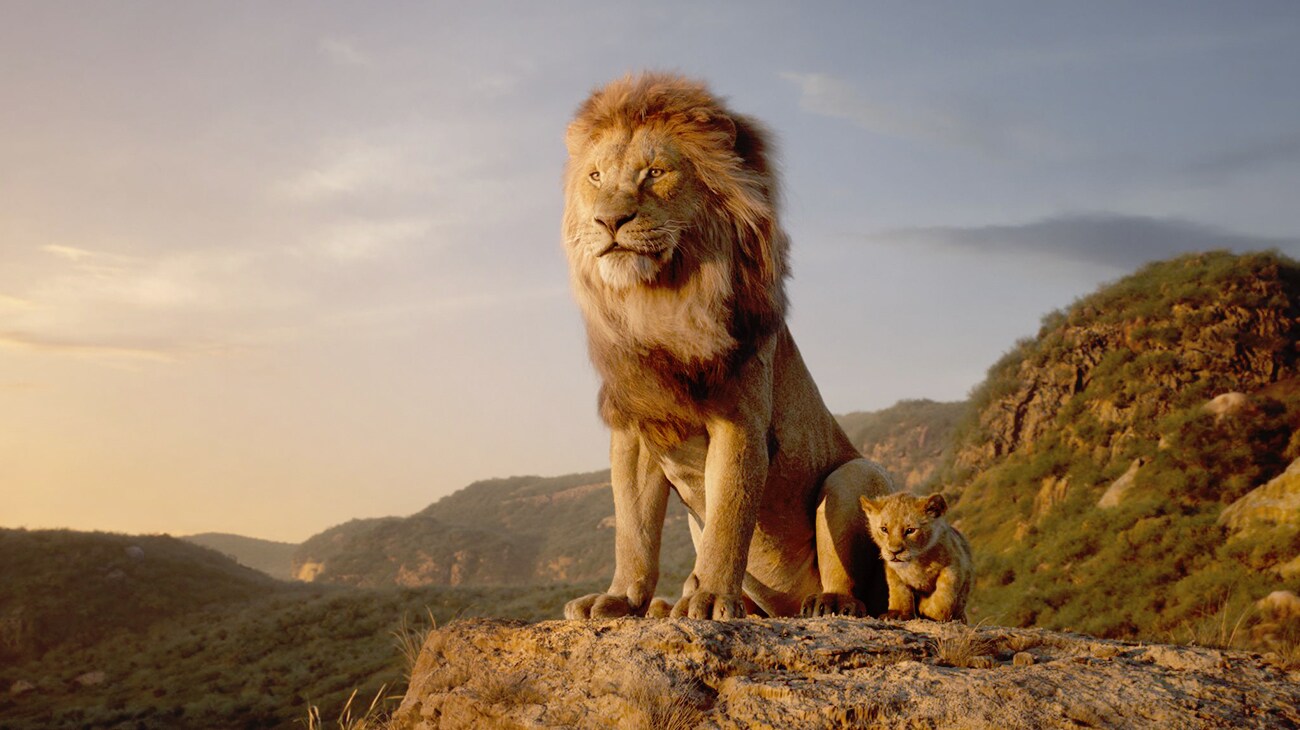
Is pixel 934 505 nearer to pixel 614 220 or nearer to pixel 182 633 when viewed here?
pixel 614 220

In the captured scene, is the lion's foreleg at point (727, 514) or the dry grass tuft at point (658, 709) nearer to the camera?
the dry grass tuft at point (658, 709)

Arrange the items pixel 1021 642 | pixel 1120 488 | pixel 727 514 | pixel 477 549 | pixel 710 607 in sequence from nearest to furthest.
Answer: pixel 1021 642, pixel 710 607, pixel 727 514, pixel 1120 488, pixel 477 549

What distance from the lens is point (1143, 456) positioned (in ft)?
104

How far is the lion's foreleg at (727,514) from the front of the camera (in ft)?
17.2

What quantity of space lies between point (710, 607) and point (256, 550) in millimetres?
145529

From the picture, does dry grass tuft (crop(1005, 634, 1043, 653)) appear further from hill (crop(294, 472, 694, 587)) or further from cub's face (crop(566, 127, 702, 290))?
hill (crop(294, 472, 694, 587))

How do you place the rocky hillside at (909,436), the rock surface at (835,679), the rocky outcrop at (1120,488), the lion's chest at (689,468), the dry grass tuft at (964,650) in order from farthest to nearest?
the rocky hillside at (909,436) < the rocky outcrop at (1120,488) < the lion's chest at (689,468) < the dry grass tuft at (964,650) < the rock surface at (835,679)

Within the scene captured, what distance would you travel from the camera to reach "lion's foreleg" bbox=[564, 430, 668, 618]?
5715mm

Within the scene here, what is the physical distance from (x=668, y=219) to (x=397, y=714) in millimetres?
2926

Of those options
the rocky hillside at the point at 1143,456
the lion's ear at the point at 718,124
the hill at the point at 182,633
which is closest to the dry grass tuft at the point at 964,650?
the lion's ear at the point at 718,124

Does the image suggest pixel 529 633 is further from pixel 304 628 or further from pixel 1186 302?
pixel 304 628

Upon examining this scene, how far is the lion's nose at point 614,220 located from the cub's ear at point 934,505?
2.47 meters

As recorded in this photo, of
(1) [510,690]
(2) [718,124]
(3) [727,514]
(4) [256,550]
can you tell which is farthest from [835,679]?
(4) [256,550]

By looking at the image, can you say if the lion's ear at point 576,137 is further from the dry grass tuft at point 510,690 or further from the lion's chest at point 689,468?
the dry grass tuft at point 510,690
